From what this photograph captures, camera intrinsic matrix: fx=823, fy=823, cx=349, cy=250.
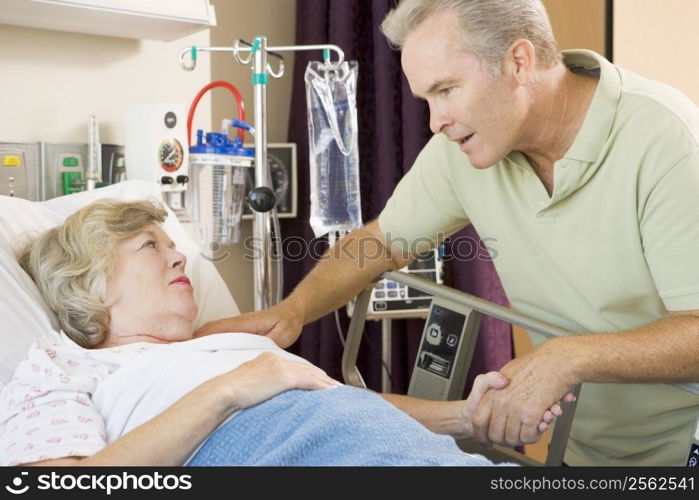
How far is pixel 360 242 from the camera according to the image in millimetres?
2068

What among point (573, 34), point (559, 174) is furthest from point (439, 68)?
point (573, 34)

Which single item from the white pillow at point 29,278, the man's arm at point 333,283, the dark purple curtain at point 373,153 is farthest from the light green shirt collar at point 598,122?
the dark purple curtain at point 373,153

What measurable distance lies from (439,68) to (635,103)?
0.39m

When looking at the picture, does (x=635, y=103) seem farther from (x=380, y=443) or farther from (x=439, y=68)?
(x=380, y=443)

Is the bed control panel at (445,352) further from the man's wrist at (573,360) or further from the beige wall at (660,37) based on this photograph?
the beige wall at (660,37)

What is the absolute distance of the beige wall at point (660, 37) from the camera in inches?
103

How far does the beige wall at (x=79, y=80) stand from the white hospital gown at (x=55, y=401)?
0.79m

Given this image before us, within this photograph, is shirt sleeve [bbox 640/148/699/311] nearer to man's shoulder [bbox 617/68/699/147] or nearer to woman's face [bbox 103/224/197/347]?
man's shoulder [bbox 617/68/699/147]

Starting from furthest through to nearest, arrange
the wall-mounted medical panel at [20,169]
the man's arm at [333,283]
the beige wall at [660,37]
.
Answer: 1. the beige wall at [660,37]
2. the wall-mounted medical panel at [20,169]
3. the man's arm at [333,283]

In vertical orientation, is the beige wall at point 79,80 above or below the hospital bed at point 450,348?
above

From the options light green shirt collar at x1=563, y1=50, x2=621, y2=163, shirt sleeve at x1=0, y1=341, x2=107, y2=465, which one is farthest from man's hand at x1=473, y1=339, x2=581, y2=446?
shirt sleeve at x1=0, y1=341, x2=107, y2=465

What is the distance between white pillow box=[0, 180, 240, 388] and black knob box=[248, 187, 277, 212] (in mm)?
202

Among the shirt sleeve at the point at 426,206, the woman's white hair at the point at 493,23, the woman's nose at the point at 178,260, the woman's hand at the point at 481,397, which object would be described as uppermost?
the woman's white hair at the point at 493,23

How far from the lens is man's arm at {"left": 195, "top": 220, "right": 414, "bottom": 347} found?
1.86 m
